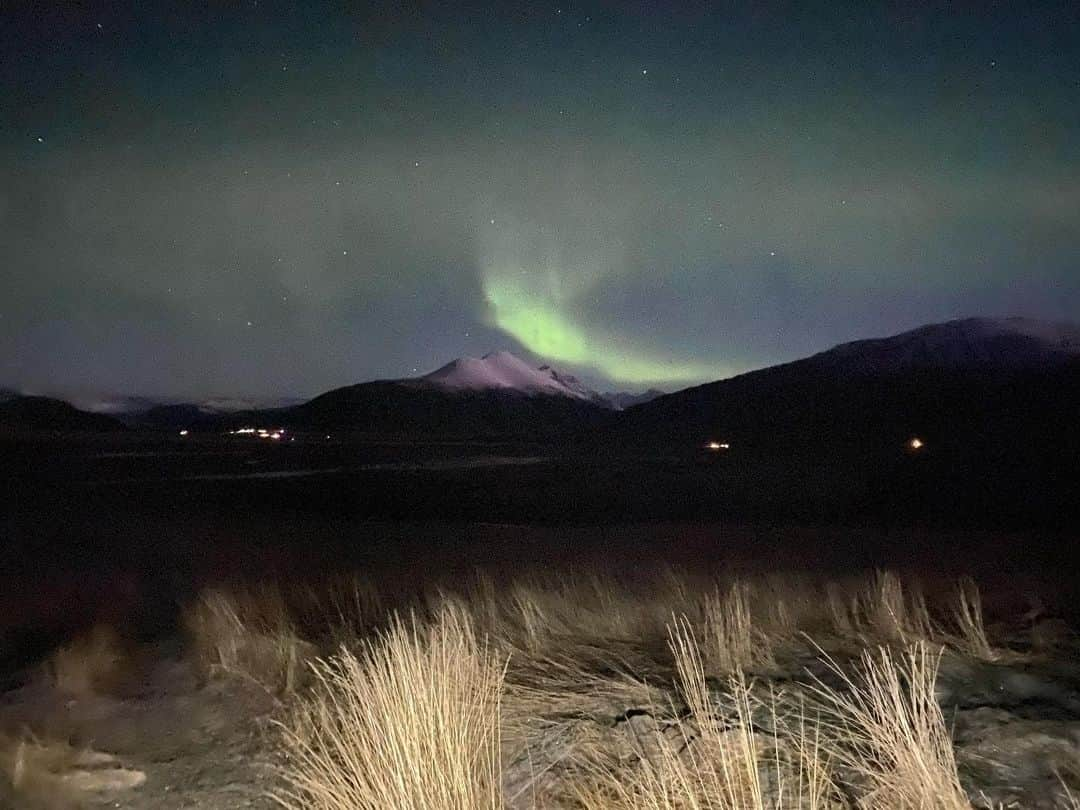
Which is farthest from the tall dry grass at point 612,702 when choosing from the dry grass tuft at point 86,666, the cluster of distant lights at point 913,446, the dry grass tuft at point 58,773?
the cluster of distant lights at point 913,446

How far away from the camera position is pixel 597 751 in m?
4.36

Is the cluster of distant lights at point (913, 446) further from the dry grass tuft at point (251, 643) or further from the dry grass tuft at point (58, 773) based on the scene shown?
the dry grass tuft at point (58, 773)

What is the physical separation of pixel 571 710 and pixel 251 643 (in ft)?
10.0

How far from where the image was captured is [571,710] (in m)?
5.11

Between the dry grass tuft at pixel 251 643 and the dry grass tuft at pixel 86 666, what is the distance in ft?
2.04

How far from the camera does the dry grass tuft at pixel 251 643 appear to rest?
634 cm

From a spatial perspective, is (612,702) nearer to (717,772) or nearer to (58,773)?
(717,772)

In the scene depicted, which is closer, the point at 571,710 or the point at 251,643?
the point at 571,710

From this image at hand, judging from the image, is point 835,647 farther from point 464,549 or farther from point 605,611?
point 464,549

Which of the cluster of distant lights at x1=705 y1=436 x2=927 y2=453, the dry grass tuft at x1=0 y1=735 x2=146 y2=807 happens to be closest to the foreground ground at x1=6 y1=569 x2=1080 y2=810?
the dry grass tuft at x1=0 y1=735 x2=146 y2=807

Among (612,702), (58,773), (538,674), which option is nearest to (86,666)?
(58,773)

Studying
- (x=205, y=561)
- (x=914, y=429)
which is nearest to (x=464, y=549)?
(x=205, y=561)

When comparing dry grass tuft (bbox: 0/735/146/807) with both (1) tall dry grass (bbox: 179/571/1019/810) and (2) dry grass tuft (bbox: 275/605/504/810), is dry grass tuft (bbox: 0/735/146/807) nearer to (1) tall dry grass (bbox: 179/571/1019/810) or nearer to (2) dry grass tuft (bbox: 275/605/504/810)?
(1) tall dry grass (bbox: 179/571/1019/810)

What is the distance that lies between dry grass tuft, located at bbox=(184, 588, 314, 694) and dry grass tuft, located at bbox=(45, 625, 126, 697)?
62 centimetres
